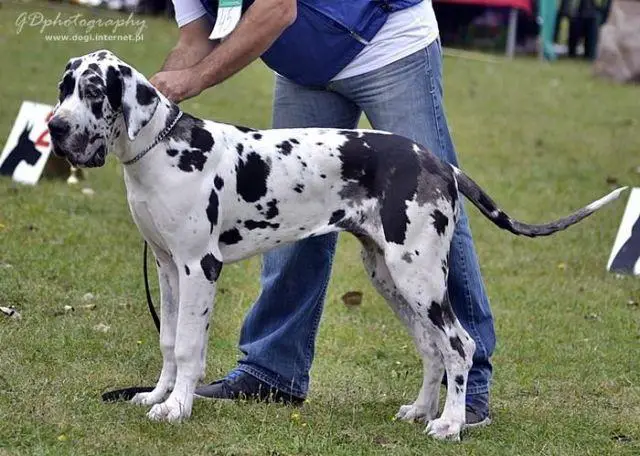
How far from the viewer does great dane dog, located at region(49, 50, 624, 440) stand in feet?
15.7

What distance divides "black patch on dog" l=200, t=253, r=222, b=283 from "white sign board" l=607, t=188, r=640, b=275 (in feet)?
13.3

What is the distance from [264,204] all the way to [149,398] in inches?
37.2

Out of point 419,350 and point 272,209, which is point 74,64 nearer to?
point 272,209

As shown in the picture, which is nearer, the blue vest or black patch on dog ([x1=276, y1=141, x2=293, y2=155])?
black patch on dog ([x1=276, y1=141, x2=293, y2=155])

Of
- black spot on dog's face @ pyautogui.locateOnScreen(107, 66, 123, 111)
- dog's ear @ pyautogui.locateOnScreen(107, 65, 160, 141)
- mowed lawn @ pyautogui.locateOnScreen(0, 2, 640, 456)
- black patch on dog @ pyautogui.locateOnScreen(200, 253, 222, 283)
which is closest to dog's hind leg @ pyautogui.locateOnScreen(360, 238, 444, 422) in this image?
mowed lawn @ pyautogui.locateOnScreen(0, 2, 640, 456)

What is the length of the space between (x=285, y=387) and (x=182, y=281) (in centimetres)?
94

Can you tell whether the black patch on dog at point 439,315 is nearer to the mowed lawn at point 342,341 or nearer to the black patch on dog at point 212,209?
the mowed lawn at point 342,341

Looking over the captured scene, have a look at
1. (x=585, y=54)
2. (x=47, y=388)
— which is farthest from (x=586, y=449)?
(x=585, y=54)

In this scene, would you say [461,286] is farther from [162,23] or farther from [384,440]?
[162,23]

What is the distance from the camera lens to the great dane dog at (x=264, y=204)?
4.78 m

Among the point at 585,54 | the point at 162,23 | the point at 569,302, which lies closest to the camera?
the point at 569,302

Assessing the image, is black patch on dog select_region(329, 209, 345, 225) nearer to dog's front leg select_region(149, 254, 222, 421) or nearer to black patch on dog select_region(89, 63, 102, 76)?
dog's front leg select_region(149, 254, 222, 421)

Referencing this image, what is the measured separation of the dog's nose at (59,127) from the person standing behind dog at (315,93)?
0.61 m

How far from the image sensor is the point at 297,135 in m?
4.98
